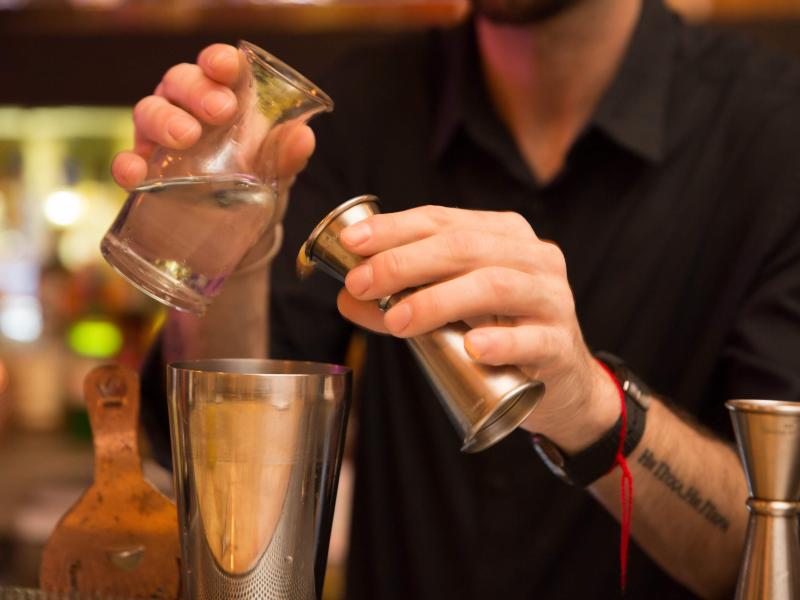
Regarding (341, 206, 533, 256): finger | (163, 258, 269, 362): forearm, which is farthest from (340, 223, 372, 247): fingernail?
(163, 258, 269, 362): forearm

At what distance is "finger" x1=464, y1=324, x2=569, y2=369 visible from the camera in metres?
0.67

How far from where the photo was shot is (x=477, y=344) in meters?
0.67

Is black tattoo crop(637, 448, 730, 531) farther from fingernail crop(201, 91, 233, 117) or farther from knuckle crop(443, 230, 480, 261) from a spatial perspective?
fingernail crop(201, 91, 233, 117)

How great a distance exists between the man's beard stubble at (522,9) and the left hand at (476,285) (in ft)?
2.02

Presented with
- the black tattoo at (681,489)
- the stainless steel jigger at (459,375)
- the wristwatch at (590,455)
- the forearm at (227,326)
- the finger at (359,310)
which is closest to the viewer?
the stainless steel jigger at (459,375)

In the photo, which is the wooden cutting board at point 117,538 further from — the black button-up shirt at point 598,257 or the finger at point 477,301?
the black button-up shirt at point 598,257

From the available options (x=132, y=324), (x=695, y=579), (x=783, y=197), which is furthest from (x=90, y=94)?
(x=695, y=579)

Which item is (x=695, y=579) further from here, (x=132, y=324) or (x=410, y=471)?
(x=132, y=324)

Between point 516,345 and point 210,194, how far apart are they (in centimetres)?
26

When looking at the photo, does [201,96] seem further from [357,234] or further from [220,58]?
[357,234]

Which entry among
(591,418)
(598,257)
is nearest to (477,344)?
(591,418)

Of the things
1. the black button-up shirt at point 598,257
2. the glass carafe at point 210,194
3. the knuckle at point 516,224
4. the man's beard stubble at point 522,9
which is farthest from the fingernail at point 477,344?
the man's beard stubble at point 522,9

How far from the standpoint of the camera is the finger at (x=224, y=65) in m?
0.81

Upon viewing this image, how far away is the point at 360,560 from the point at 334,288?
1.41 ft
